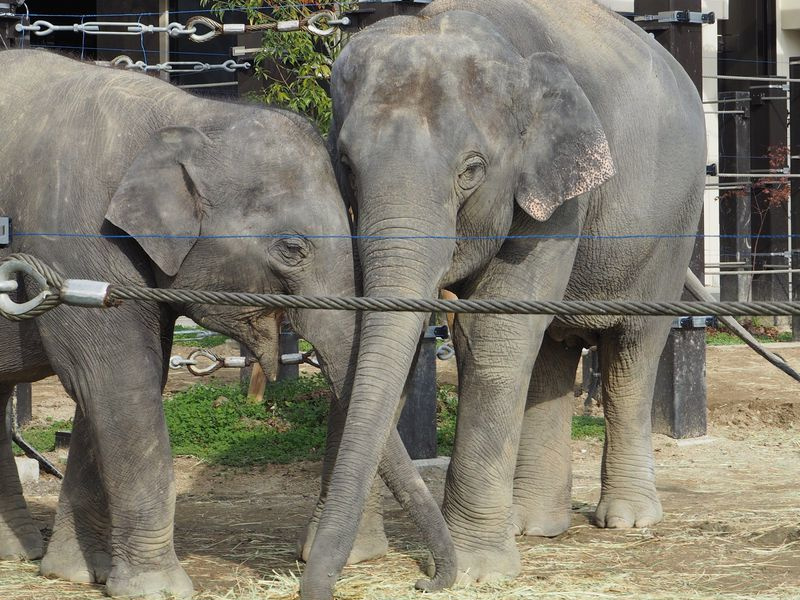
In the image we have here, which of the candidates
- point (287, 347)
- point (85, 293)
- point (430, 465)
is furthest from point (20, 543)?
point (287, 347)

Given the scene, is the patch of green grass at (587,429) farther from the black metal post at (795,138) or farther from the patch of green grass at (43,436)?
the black metal post at (795,138)

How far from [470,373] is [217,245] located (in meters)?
1.18

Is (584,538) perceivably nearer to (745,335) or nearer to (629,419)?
(629,419)

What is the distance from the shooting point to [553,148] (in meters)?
5.43

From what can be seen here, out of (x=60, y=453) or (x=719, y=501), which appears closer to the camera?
(x=719, y=501)

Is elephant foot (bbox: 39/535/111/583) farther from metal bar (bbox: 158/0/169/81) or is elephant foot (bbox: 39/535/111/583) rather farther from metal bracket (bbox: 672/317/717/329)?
metal bar (bbox: 158/0/169/81)

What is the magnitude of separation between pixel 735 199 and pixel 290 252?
10.1 m

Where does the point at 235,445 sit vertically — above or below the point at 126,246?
below

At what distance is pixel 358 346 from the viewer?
16.0 ft

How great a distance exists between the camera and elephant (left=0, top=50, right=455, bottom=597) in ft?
16.0

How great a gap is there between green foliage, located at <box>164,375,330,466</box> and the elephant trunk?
10.4 feet

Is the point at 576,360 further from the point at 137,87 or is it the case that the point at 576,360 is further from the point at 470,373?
the point at 137,87

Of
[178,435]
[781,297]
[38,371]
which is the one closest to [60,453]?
[178,435]

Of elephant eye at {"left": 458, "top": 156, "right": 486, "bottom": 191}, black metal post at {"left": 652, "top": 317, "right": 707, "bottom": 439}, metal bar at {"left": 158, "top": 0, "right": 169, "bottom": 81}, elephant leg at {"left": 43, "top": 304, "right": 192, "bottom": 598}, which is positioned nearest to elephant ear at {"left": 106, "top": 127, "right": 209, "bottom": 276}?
elephant leg at {"left": 43, "top": 304, "right": 192, "bottom": 598}
